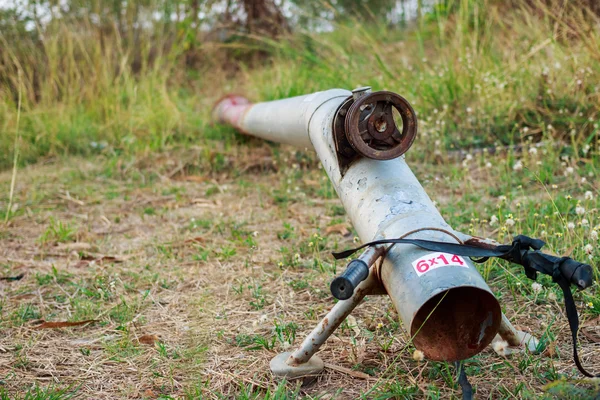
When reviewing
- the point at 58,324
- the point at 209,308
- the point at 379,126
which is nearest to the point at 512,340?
the point at 379,126

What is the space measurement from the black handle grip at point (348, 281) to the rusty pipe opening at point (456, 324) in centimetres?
21

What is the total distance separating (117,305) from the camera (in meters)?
2.31

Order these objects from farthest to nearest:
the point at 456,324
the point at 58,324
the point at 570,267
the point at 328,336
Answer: the point at 58,324 → the point at 328,336 → the point at 456,324 → the point at 570,267

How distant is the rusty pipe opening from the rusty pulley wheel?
18.5 inches

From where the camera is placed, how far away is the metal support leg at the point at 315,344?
162 cm

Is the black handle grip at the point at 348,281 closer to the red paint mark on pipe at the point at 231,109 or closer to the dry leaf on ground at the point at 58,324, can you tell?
the dry leaf on ground at the point at 58,324

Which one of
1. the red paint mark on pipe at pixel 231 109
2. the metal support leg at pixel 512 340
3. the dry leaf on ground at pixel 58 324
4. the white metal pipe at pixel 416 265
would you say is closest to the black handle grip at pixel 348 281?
the white metal pipe at pixel 416 265

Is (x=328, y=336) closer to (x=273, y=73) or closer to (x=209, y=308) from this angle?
(x=209, y=308)

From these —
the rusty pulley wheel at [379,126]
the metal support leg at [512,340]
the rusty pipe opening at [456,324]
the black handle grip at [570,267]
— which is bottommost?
the metal support leg at [512,340]

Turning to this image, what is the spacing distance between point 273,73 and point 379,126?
16.4ft

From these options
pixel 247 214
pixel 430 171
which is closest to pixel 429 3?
pixel 430 171

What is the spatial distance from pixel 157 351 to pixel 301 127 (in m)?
1.05

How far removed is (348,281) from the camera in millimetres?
1357

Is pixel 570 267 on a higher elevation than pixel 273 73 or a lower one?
lower
